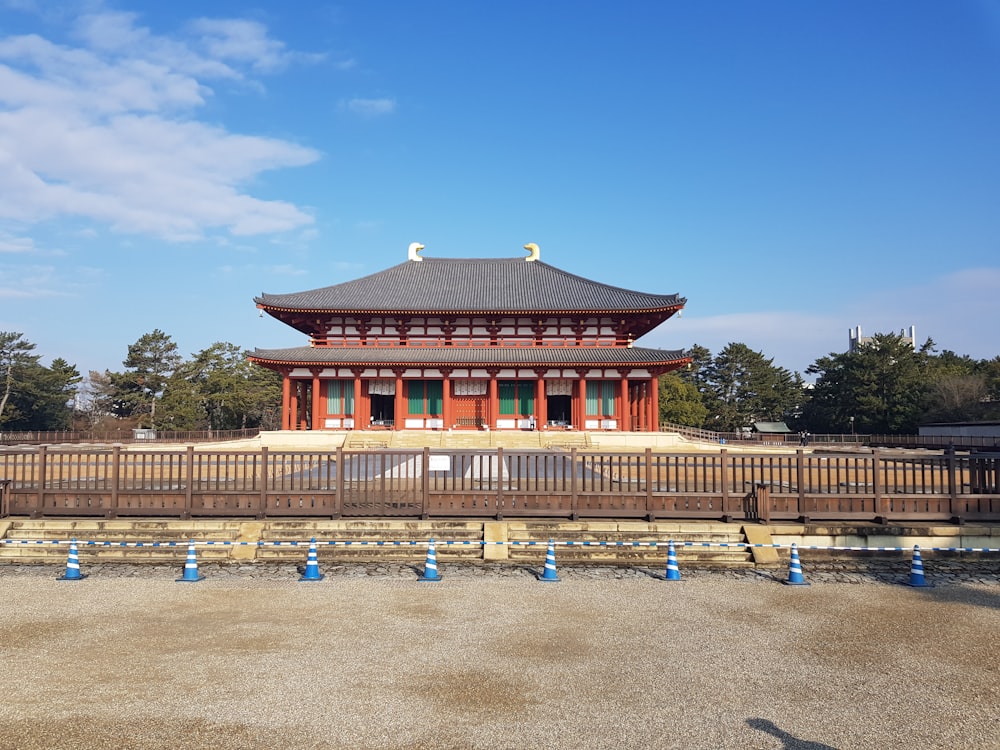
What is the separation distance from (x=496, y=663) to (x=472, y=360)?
2982 centimetres

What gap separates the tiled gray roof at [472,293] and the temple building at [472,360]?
135 mm

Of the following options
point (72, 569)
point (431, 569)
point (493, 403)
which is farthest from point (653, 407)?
point (72, 569)

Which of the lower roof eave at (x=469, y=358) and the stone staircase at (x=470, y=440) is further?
the lower roof eave at (x=469, y=358)

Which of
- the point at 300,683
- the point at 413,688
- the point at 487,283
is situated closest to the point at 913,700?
the point at 413,688

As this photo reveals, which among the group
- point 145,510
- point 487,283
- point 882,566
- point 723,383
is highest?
point 487,283

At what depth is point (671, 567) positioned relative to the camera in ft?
32.6

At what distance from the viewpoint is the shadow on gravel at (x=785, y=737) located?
4.66 metres

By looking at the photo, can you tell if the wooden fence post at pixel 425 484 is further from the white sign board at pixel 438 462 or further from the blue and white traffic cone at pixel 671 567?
the blue and white traffic cone at pixel 671 567

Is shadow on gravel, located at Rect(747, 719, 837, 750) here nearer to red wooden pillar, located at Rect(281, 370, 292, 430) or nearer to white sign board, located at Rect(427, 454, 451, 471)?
white sign board, located at Rect(427, 454, 451, 471)

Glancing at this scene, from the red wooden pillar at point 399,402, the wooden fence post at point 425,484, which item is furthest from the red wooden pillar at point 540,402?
the wooden fence post at point 425,484

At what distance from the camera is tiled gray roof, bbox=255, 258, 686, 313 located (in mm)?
37312

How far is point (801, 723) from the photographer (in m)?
5.04

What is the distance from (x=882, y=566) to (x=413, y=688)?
9255 mm

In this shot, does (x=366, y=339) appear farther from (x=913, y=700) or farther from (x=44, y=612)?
(x=913, y=700)
